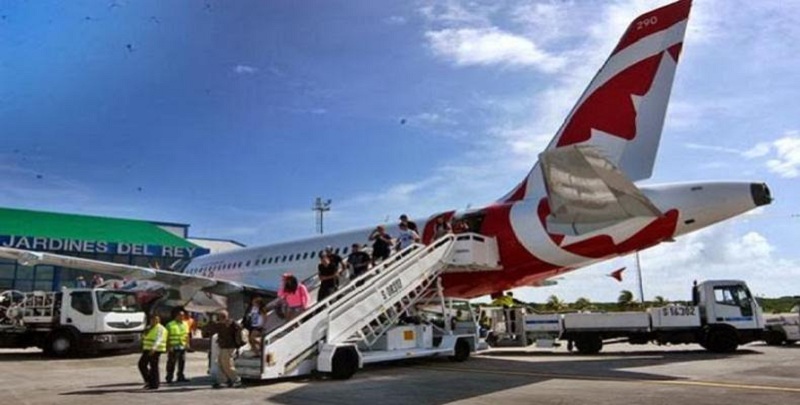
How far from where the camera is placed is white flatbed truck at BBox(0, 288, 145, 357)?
66.3ft

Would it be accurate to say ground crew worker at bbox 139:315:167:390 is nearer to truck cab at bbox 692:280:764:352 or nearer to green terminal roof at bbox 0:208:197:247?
truck cab at bbox 692:280:764:352

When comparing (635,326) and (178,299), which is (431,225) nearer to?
(635,326)

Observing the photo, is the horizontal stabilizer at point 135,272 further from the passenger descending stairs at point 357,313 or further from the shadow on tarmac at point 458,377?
the shadow on tarmac at point 458,377

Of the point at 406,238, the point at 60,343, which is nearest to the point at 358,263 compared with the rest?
the point at 406,238

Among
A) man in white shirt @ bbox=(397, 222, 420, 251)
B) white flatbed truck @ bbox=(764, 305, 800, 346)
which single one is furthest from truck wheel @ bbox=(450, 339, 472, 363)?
white flatbed truck @ bbox=(764, 305, 800, 346)

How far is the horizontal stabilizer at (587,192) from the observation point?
1148 cm

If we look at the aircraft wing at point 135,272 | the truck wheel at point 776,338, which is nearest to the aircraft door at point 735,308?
the truck wheel at point 776,338

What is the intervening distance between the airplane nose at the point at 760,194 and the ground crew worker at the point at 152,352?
12151mm

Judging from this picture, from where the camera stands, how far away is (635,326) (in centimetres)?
1970

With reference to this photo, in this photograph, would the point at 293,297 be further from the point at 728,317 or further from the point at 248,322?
the point at 728,317

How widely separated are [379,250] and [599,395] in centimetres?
790

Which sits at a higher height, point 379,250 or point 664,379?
point 379,250

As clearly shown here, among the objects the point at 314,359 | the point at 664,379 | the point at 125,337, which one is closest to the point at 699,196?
the point at 664,379

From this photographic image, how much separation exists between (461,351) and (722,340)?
8401 millimetres
